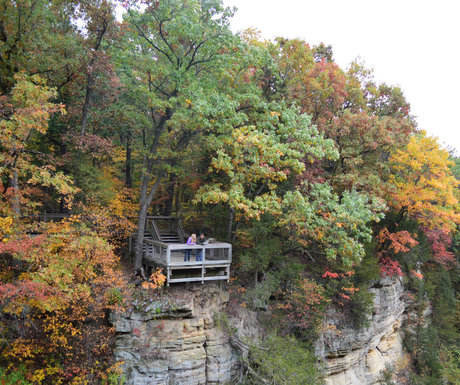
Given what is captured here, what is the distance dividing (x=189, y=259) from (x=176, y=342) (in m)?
3.19

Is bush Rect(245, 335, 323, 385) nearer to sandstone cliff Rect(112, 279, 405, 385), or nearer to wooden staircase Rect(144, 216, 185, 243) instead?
sandstone cliff Rect(112, 279, 405, 385)

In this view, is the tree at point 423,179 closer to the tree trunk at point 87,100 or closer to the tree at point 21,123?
the tree trunk at point 87,100

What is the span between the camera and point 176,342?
479 inches

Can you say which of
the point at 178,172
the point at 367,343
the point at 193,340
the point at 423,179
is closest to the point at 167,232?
the point at 178,172

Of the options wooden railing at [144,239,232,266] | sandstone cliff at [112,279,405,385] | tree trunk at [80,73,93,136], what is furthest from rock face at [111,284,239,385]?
tree trunk at [80,73,93,136]

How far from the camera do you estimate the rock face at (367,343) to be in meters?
15.5

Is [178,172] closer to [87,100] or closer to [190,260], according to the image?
[190,260]

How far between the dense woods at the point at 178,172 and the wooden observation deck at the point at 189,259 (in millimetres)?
658

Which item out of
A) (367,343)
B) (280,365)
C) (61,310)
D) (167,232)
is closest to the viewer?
(61,310)

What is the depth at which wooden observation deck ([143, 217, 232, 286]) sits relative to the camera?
12680 millimetres

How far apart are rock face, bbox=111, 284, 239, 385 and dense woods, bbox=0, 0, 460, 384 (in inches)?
30.5

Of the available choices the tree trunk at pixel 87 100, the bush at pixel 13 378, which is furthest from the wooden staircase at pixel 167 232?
the bush at pixel 13 378

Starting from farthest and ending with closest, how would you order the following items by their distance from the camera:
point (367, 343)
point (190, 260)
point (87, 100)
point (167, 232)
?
1. point (367, 343)
2. point (167, 232)
3. point (87, 100)
4. point (190, 260)

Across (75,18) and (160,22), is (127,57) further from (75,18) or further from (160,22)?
(75,18)
